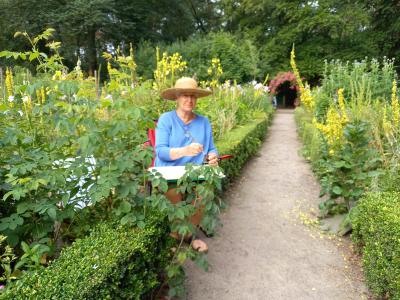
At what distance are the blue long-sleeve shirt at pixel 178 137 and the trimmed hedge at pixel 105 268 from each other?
33.6 inches

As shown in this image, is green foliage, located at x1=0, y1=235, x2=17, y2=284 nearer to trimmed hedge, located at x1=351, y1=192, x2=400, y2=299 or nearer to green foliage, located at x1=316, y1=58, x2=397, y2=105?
trimmed hedge, located at x1=351, y1=192, x2=400, y2=299

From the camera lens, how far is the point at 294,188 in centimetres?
500

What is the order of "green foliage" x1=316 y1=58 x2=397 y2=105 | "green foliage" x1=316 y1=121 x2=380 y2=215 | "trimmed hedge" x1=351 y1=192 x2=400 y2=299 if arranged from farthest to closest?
1. "green foliage" x1=316 y1=58 x2=397 y2=105
2. "green foliage" x1=316 y1=121 x2=380 y2=215
3. "trimmed hedge" x1=351 y1=192 x2=400 y2=299

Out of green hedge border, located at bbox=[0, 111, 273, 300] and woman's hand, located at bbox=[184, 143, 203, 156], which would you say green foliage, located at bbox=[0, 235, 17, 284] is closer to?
green hedge border, located at bbox=[0, 111, 273, 300]

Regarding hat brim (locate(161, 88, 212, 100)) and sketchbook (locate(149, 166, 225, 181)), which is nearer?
sketchbook (locate(149, 166, 225, 181))

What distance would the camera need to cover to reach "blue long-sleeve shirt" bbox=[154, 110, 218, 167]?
113 inches

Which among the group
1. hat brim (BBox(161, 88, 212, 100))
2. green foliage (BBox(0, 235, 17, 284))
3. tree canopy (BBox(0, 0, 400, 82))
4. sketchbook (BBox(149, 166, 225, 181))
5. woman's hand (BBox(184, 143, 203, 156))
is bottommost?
green foliage (BBox(0, 235, 17, 284))

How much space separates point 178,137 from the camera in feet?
9.70

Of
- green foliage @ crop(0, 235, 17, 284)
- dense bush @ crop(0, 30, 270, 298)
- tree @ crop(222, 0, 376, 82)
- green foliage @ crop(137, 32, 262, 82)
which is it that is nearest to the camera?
green foliage @ crop(0, 235, 17, 284)

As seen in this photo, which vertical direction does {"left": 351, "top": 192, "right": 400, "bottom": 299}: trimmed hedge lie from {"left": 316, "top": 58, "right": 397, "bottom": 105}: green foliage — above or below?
below

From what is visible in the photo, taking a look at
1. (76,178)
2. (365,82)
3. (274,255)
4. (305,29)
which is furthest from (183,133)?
(305,29)

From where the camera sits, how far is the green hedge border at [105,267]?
4.31ft

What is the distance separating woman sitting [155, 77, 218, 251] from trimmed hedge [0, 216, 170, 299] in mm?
815

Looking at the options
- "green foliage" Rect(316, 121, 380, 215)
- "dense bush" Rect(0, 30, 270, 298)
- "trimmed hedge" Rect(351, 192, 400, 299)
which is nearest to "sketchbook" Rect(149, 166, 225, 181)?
"dense bush" Rect(0, 30, 270, 298)
